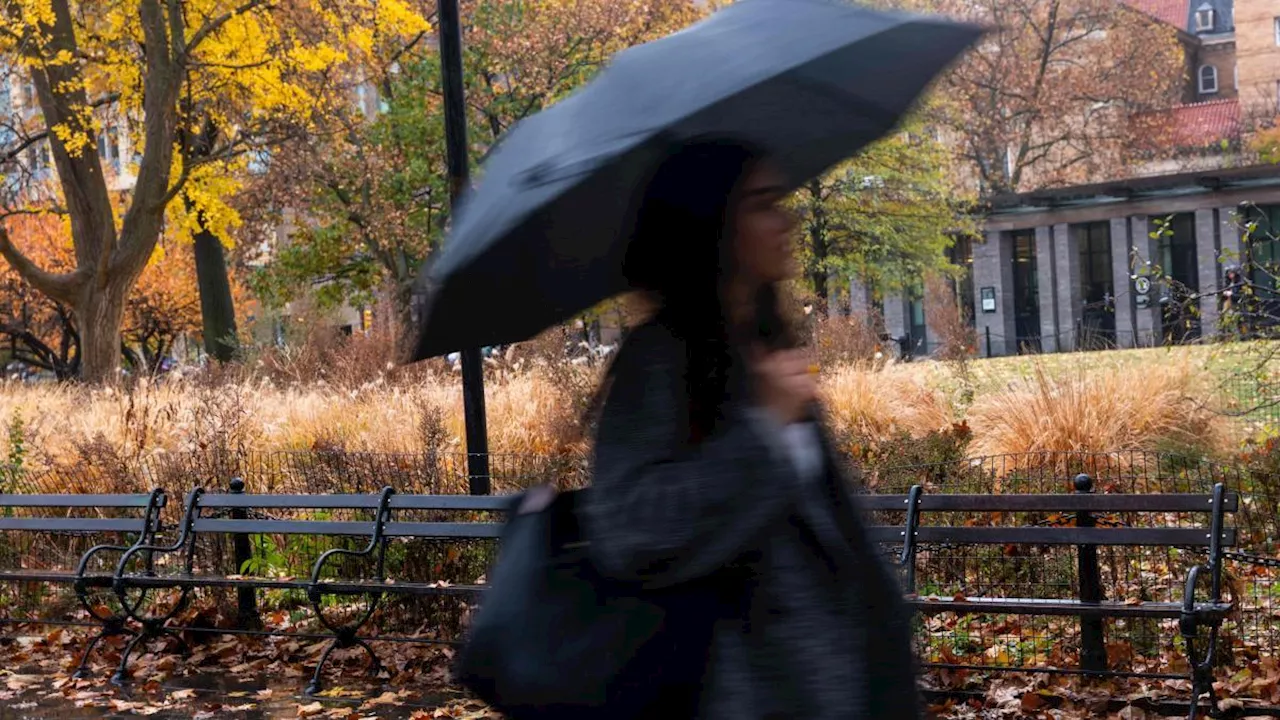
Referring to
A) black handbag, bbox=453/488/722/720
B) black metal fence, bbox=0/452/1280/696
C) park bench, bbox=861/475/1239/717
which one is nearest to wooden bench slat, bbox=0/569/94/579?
black metal fence, bbox=0/452/1280/696

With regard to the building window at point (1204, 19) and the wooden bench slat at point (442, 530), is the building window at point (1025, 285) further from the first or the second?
the wooden bench slat at point (442, 530)

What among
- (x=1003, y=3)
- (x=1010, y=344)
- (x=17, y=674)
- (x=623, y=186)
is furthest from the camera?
(x=1010, y=344)

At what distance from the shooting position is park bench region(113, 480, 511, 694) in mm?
8234

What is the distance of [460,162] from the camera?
944cm

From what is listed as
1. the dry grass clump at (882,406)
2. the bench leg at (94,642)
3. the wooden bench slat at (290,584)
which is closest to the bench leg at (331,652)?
the wooden bench slat at (290,584)

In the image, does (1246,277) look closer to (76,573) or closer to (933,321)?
(76,573)

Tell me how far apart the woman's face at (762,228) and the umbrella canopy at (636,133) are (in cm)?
3

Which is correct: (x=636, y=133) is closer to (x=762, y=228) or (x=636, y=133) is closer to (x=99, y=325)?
(x=762, y=228)

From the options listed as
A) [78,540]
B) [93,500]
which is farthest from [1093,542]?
[78,540]

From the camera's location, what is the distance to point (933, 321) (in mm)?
23109

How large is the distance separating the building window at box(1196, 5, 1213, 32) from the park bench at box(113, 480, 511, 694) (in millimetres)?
82488

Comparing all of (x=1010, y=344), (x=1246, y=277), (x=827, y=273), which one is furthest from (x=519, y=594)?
(x=1010, y=344)

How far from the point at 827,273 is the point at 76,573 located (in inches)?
1124

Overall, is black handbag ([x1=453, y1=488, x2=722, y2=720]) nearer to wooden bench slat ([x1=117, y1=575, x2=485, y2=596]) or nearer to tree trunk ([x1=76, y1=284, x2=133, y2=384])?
wooden bench slat ([x1=117, y1=575, x2=485, y2=596])
